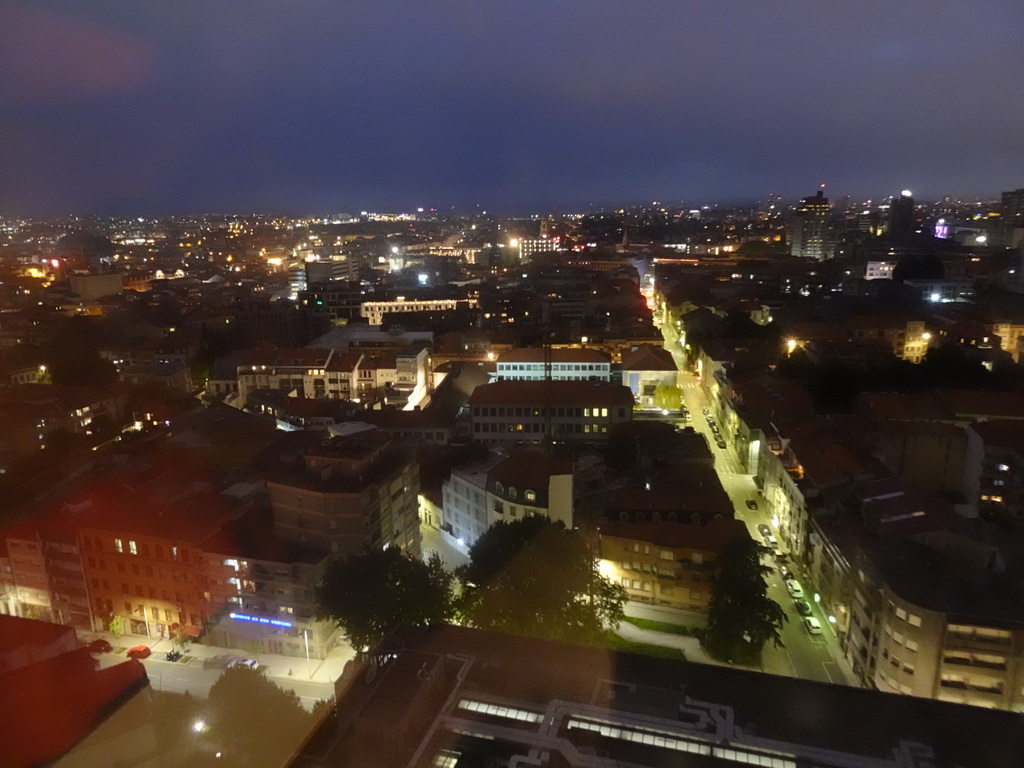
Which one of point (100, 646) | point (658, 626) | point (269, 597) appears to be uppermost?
point (269, 597)

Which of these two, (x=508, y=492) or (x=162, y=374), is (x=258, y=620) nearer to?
(x=508, y=492)

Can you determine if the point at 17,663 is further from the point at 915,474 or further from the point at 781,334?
the point at 781,334

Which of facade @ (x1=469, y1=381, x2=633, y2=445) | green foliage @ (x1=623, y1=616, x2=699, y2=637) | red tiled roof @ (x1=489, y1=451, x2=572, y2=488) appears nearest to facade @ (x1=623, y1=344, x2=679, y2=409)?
facade @ (x1=469, y1=381, x2=633, y2=445)

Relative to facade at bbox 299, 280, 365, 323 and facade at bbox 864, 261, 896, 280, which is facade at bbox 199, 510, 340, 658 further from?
facade at bbox 864, 261, 896, 280

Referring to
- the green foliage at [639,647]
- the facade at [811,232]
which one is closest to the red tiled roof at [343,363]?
the green foliage at [639,647]

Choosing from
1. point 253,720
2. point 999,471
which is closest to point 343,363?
point 253,720

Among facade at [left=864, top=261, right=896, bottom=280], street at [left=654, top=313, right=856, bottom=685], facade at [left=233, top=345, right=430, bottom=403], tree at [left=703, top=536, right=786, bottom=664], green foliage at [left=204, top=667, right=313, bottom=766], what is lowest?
street at [left=654, top=313, right=856, bottom=685]
